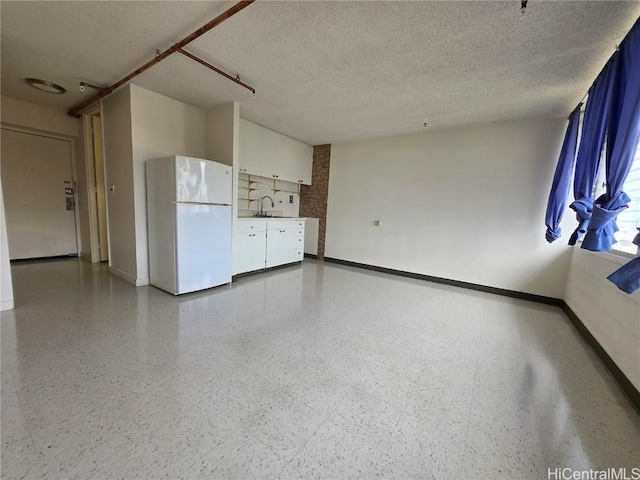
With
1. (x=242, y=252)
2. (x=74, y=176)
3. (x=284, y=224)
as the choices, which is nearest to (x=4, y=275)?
(x=242, y=252)

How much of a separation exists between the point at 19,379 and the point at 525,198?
5.43 metres

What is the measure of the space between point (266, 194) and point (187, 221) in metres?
2.28

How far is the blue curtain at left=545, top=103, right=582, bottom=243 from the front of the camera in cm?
305

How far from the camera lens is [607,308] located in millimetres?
2178

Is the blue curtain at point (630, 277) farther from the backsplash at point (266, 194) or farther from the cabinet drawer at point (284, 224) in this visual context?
the backsplash at point (266, 194)

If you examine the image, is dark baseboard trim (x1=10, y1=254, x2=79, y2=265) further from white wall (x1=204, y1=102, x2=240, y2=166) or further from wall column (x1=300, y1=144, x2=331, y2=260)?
wall column (x1=300, y1=144, x2=331, y2=260)

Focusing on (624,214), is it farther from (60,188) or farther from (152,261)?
(60,188)

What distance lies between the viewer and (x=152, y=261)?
11.2 feet

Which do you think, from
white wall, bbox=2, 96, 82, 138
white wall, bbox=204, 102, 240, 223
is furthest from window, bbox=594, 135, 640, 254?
white wall, bbox=2, 96, 82, 138

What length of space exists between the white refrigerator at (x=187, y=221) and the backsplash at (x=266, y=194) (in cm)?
134

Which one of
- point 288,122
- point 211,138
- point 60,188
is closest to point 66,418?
point 211,138

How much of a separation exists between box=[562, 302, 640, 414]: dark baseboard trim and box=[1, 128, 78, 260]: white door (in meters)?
7.44

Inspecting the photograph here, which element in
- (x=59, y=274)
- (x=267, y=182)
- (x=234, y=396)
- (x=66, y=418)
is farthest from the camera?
(x=267, y=182)

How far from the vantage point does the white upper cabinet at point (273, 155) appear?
4273mm
